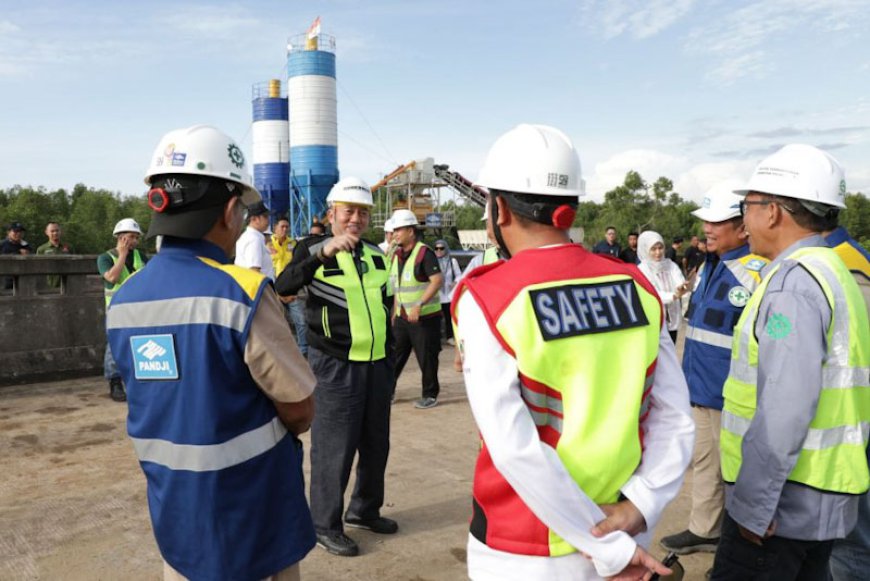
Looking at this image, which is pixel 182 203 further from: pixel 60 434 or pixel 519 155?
pixel 60 434

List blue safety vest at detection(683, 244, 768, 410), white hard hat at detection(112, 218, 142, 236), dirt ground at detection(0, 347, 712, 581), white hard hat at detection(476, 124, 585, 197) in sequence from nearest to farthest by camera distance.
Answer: white hard hat at detection(476, 124, 585, 197), dirt ground at detection(0, 347, 712, 581), blue safety vest at detection(683, 244, 768, 410), white hard hat at detection(112, 218, 142, 236)

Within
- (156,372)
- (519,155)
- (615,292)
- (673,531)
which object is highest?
(519,155)

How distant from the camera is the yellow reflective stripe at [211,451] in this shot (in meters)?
2.04

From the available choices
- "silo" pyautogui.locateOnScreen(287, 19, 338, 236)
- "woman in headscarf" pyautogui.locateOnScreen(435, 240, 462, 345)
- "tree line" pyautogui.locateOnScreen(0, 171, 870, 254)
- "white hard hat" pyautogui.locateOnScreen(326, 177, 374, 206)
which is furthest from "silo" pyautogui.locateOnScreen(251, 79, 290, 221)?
"white hard hat" pyautogui.locateOnScreen(326, 177, 374, 206)

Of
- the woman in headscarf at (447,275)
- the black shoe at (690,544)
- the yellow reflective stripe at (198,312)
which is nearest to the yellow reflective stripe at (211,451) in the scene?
the yellow reflective stripe at (198,312)

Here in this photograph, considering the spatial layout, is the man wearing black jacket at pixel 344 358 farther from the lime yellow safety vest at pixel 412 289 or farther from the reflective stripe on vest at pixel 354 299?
the lime yellow safety vest at pixel 412 289

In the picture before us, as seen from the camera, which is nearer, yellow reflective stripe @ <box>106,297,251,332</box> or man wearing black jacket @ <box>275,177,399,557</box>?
yellow reflective stripe @ <box>106,297,251,332</box>

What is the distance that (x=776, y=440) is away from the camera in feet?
7.14

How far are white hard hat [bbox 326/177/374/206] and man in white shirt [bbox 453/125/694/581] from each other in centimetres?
243

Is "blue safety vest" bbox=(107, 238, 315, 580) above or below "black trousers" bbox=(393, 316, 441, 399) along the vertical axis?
above

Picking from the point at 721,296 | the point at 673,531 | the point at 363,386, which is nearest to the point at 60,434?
the point at 363,386

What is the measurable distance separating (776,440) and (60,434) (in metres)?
6.39

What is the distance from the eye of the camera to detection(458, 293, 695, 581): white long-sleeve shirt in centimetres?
158

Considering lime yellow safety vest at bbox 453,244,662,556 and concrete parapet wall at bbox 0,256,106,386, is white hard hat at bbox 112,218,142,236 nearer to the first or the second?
concrete parapet wall at bbox 0,256,106,386
